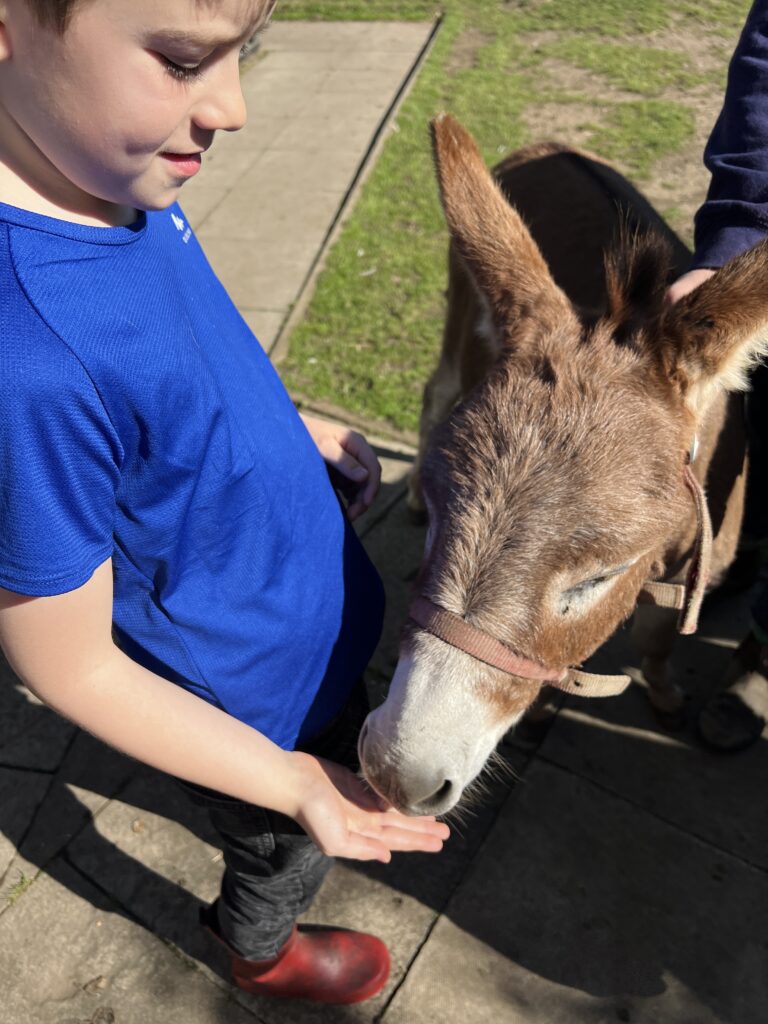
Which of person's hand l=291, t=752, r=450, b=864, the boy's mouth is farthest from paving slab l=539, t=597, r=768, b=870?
the boy's mouth

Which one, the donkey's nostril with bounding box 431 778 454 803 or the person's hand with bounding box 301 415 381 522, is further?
the person's hand with bounding box 301 415 381 522

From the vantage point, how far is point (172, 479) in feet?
4.70

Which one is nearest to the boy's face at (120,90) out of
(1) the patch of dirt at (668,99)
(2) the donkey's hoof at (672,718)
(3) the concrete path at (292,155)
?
(2) the donkey's hoof at (672,718)

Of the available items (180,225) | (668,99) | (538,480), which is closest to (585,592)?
(538,480)

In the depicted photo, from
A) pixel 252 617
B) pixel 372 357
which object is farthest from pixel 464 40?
pixel 252 617

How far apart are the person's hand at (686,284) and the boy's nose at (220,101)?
1.35 m

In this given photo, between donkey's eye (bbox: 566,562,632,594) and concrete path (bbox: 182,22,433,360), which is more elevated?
donkey's eye (bbox: 566,562,632,594)

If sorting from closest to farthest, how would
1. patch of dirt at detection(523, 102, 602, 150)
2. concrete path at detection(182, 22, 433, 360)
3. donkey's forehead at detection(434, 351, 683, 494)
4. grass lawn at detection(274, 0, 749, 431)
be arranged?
1. donkey's forehead at detection(434, 351, 683, 494)
2. grass lawn at detection(274, 0, 749, 431)
3. concrete path at detection(182, 22, 433, 360)
4. patch of dirt at detection(523, 102, 602, 150)

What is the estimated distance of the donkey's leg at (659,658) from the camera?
10.5 feet

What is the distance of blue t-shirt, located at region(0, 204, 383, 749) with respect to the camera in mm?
1202

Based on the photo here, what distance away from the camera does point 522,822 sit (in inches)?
120

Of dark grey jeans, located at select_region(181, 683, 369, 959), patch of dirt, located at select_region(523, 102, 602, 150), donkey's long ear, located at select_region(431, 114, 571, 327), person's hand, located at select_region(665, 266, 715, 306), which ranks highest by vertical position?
donkey's long ear, located at select_region(431, 114, 571, 327)

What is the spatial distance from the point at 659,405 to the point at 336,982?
1950 mm

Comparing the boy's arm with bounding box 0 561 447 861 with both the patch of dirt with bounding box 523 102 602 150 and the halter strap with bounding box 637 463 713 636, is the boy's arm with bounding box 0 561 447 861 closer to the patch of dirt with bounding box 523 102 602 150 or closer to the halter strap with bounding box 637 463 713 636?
the halter strap with bounding box 637 463 713 636
